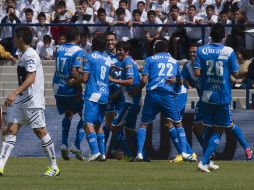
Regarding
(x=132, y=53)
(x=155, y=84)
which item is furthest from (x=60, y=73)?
(x=132, y=53)

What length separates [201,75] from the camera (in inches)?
688

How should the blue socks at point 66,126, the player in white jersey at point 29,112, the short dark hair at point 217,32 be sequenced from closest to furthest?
the player in white jersey at point 29,112 < the short dark hair at point 217,32 < the blue socks at point 66,126

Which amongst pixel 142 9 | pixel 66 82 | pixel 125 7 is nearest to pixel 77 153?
pixel 66 82

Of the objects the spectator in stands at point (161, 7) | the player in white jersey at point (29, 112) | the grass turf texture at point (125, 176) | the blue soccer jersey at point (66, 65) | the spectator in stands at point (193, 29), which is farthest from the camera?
the spectator in stands at point (161, 7)

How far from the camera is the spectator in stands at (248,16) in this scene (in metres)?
25.6

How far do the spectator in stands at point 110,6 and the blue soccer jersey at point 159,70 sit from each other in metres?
7.74

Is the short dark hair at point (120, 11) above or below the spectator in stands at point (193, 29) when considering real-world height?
above

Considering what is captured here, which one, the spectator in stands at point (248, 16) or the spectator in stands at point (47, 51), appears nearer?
the spectator in stands at point (248, 16)

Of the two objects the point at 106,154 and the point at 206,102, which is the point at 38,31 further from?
the point at 206,102

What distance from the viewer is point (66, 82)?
67.5ft

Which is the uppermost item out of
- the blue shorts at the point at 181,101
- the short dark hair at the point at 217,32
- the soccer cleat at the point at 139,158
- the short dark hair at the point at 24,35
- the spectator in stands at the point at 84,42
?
the short dark hair at the point at 24,35

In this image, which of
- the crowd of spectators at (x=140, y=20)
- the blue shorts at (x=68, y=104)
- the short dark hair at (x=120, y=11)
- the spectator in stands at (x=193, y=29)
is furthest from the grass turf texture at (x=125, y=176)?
the short dark hair at (x=120, y=11)

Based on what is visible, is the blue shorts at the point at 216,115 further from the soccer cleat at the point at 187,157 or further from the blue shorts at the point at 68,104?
the blue shorts at the point at 68,104

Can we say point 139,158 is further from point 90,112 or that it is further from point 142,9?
point 142,9
